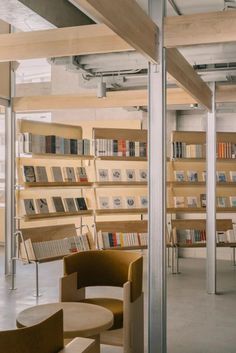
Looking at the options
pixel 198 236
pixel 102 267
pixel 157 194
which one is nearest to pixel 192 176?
pixel 198 236

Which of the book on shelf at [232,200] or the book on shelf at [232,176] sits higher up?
the book on shelf at [232,176]

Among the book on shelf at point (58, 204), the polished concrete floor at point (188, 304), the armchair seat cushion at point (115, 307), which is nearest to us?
the armchair seat cushion at point (115, 307)

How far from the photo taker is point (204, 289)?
6.64 meters

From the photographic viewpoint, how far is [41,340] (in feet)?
6.81

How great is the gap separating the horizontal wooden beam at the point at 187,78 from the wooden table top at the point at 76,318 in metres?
2.01

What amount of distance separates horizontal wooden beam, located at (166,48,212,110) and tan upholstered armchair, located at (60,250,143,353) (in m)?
1.64

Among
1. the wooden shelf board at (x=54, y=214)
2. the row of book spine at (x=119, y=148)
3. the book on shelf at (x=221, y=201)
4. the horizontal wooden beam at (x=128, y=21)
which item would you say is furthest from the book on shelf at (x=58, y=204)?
the horizontal wooden beam at (x=128, y=21)

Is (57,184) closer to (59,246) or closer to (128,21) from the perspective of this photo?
(59,246)

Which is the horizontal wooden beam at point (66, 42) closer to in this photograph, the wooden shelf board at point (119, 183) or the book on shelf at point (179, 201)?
the wooden shelf board at point (119, 183)

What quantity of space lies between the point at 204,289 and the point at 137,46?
4.16 meters

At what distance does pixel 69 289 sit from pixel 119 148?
13.5ft

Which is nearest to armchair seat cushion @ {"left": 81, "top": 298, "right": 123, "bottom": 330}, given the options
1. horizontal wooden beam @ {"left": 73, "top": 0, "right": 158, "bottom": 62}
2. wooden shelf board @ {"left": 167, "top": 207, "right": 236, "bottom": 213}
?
horizontal wooden beam @ {"left": 73, "top": 0, "right": 158, "bottom": 62}

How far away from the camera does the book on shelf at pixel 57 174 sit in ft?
24.3

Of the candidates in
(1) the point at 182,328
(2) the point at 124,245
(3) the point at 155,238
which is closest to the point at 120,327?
(3) the point at 155,238
